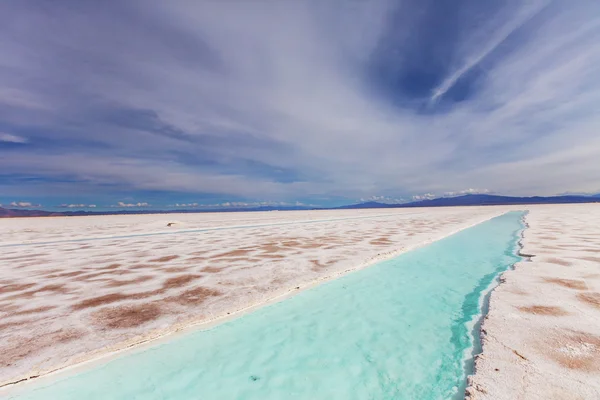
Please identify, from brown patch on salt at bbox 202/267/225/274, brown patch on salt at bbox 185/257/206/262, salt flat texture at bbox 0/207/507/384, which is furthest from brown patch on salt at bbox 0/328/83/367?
brown patch on salt at bbox 185/257/206/262

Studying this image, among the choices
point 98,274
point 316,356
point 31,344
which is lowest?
point 316,356

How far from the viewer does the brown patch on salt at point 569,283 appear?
5.09 meters

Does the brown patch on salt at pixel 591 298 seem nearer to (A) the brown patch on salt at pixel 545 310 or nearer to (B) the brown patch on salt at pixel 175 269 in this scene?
(A) the brown patch on salt at pixel 545 310

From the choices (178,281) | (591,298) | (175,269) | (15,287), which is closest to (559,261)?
(591,298)

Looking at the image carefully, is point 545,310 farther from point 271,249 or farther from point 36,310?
point 36,310

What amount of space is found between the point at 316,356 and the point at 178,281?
386cm

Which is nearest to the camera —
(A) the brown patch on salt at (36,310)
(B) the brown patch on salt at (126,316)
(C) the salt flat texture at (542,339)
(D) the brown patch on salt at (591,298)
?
(C) the salt flat texture at (542,339)

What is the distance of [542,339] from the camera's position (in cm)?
337

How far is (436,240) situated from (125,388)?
12673mm

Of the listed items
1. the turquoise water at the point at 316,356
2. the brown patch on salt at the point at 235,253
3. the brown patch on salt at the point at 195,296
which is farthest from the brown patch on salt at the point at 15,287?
the brown patch on salt at the point at 235,253

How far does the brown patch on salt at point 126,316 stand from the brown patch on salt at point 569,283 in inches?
286

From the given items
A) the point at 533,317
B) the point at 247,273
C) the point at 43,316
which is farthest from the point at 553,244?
the point at 43,316

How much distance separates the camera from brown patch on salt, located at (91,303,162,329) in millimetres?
4156

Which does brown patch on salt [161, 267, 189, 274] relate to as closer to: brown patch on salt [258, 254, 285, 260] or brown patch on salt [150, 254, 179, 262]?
brown patch on salt [150, 254, 179, 262]
